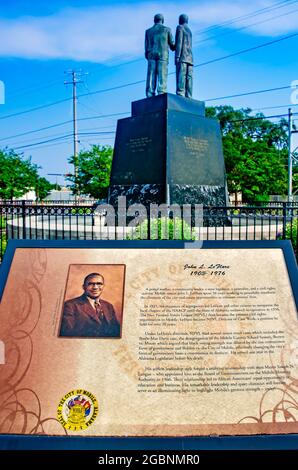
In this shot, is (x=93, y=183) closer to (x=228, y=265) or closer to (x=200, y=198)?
(x=200, y=198)

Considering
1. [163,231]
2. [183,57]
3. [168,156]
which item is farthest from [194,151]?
[163,231]

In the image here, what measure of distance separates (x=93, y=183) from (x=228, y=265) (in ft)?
82.0

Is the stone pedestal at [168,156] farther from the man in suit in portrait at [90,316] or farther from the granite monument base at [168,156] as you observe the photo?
the man in suit in portrait at [90,316]

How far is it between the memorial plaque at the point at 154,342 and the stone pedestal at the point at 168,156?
24.3ft

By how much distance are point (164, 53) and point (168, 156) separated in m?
2.95

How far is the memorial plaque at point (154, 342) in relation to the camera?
2342mm

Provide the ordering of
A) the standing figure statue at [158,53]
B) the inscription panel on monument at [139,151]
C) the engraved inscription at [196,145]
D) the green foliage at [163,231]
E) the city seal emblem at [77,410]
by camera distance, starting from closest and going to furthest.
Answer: the city seal emblem at [77,410] → the green foliage at [163,231] → the inscription panel on monument at [139,151] → the engraved inscription at [196,145] → the standing figure statue at [158,53]

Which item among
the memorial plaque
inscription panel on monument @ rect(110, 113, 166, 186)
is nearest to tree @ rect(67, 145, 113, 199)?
inscription panel on monument @ rect(110, 113, 166, 186)

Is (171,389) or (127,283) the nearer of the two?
(171,389)

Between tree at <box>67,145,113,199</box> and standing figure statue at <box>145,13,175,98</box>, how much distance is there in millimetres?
15647

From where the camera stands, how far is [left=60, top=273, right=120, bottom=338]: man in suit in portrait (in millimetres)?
2662

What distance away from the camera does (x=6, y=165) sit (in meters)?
30.2

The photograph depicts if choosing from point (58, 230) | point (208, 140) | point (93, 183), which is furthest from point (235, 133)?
point (58, 230)

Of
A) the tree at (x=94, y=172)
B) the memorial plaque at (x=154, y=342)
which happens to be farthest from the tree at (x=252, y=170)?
the memorial plaque at (x=154, y=342)
